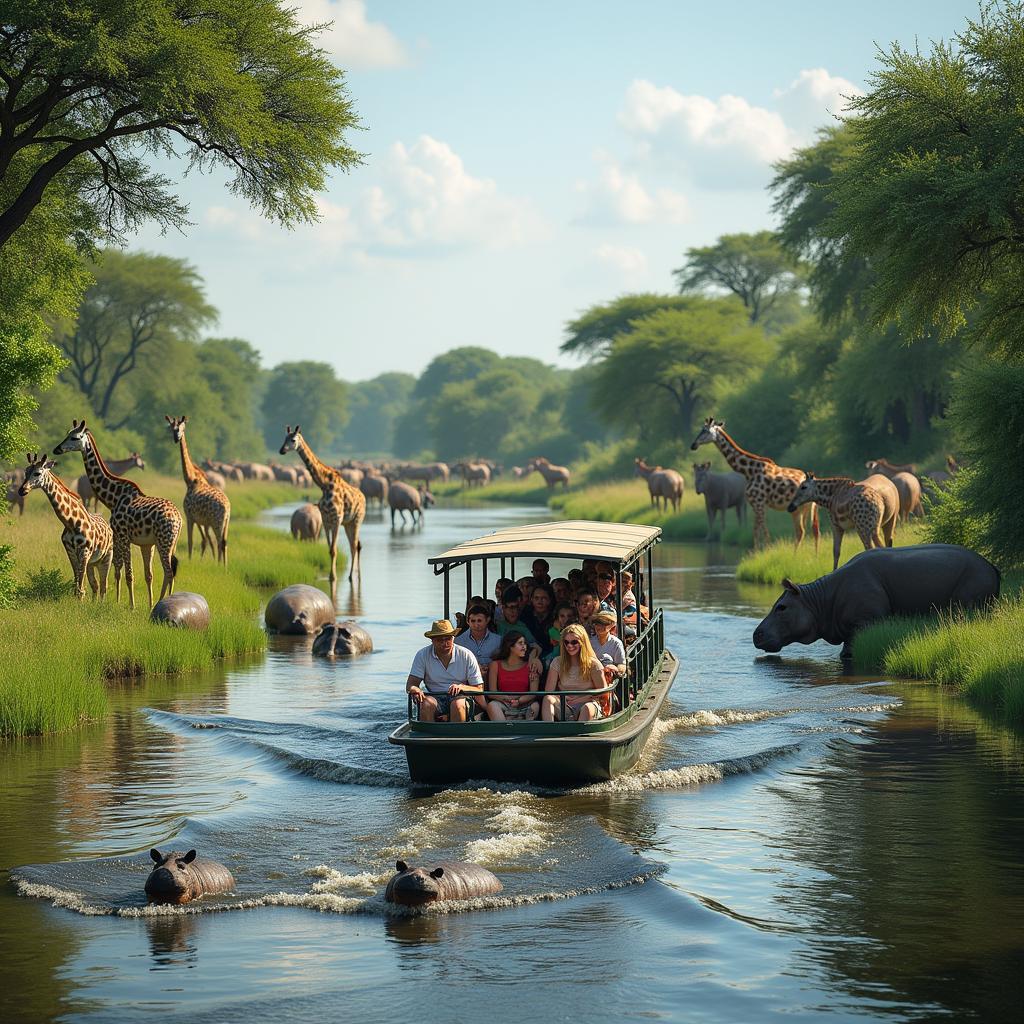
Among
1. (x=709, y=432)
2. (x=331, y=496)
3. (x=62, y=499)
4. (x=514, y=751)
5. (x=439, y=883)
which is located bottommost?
(x=439, y=883)

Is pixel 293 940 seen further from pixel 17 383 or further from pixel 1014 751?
pixel 17 383

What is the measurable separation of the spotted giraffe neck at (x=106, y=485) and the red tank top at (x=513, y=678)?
10.5 metres

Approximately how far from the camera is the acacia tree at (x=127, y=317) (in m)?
74.6

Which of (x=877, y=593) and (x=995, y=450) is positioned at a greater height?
(x=995, y=450)

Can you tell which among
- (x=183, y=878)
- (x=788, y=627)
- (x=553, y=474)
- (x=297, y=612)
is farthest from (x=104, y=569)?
(x=553, y=474)

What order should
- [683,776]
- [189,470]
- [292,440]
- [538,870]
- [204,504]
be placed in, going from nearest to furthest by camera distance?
[538,870] → [683,776] → [189,470] → [204,504] → [292,440]

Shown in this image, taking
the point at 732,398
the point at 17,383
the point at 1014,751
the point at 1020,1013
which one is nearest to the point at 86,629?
the point at 17,383

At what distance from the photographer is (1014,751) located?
45.2 feet

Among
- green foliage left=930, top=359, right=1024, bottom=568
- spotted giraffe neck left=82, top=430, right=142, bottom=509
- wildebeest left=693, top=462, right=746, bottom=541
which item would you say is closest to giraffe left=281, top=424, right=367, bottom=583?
spotted giraffe neck left=82, top=430, right=142, bottom=509

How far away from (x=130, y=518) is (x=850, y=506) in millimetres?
12675

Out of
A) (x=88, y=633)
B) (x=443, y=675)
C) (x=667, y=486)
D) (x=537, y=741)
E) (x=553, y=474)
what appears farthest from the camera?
(x=553, y=474)

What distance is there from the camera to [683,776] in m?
13.1

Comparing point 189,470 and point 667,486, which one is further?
point 667,486

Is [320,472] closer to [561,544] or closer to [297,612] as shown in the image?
[297,612]
